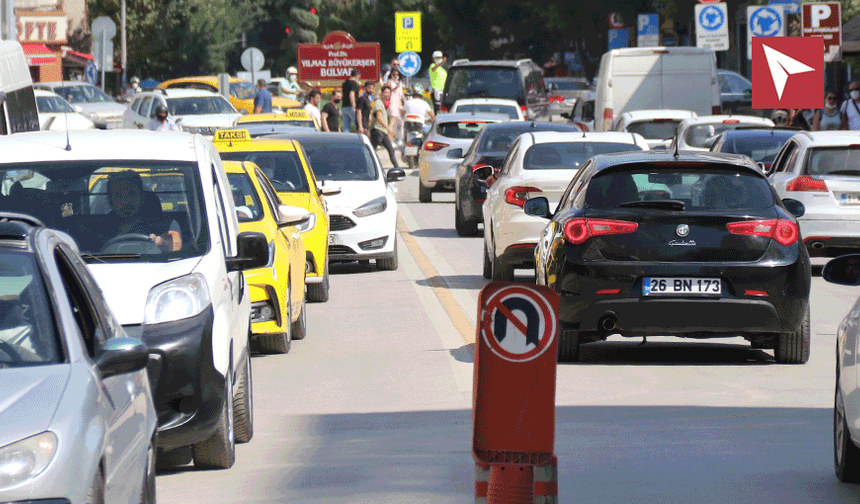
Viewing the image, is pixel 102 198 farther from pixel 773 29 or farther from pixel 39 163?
pixel 773 29

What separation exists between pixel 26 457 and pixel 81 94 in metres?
45.6

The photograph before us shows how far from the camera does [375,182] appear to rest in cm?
1789

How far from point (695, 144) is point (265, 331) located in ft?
43.1

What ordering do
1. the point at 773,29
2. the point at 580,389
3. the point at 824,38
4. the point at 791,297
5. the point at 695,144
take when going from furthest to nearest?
1. the point at 773,29
2. the point at 824,38
3. the point at 695,144
4. the point at 791,297
5. the point at 580,389

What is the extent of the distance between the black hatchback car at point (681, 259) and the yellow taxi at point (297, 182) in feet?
14.0

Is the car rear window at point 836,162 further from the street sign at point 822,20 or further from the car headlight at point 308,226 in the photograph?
the street sign at point 822,20

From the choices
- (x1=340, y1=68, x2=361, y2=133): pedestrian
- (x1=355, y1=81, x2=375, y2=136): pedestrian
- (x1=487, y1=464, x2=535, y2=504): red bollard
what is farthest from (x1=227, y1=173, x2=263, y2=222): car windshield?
(x1=340, y1=68, x2=361, y2=133): pedestrian

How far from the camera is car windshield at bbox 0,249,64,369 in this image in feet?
16.5

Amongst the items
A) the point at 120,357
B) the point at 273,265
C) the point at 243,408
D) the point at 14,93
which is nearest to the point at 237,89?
the point at 14,93

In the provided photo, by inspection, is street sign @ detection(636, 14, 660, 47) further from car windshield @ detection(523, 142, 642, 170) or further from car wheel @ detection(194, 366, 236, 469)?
car wheel @ detection(194, 366, 236, 469)

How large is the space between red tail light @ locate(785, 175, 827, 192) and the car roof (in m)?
9.56

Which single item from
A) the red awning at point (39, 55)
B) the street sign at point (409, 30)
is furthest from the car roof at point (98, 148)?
the red awning at point (39, 55)

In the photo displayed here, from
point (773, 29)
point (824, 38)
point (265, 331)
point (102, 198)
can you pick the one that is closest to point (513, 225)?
point (265, 331)

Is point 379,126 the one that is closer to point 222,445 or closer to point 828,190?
point 828,190
